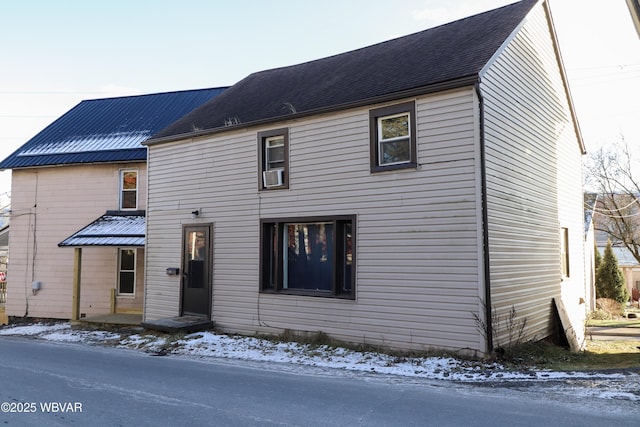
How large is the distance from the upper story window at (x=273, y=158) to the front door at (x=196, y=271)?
2.27 meters

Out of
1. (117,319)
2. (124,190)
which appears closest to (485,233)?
(117,319)

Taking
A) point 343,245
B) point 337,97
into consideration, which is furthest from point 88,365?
point 337,97

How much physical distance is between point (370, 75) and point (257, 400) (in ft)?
26.8

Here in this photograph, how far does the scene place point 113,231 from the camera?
1552cm

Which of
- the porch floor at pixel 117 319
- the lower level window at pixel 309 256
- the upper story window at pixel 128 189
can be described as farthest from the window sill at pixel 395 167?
the upper story window at pixel 128 189

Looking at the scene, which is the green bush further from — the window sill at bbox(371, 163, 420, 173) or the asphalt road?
the asphalt road

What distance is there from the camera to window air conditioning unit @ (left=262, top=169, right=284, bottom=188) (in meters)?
11.8

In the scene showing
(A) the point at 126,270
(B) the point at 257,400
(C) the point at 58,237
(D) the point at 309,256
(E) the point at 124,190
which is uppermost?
(E) the point at 124,190

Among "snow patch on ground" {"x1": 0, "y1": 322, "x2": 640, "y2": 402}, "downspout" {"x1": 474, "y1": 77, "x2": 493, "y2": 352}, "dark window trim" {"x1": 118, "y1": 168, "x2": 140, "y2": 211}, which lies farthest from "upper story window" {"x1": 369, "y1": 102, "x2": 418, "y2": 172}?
"dark window trim" {"x1": 118, "y1": 168, "x2": 140, "y2": 211}

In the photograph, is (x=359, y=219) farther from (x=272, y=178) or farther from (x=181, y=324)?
(x=181, y=324)

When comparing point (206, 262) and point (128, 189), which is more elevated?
point (128, 189)

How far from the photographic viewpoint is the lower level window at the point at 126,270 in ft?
54.6

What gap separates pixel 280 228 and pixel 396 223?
125 inches

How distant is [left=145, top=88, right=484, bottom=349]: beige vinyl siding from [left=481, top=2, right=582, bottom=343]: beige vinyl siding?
2.23ft
